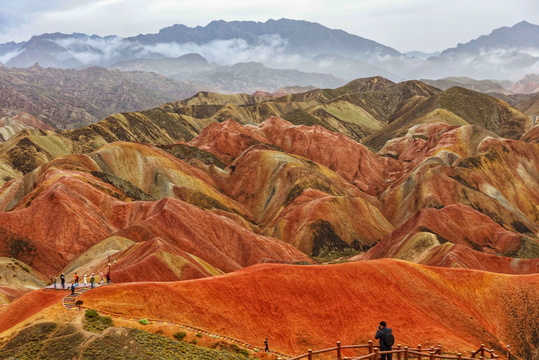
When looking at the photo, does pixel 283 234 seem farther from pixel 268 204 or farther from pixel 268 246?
pixel 268 204

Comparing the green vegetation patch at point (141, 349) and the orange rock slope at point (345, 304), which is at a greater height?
the green vegetation patch at point (141, 349)

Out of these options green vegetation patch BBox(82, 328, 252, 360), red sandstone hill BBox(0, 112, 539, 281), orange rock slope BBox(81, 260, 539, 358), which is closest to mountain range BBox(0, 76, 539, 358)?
orange rock slope BBox(81, 260, 539, 358)

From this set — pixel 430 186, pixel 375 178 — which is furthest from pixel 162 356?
pixel 375 178

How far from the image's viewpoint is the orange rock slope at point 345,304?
44.5 metres

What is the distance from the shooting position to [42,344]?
31.7 metres

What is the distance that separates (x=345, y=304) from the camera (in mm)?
50375

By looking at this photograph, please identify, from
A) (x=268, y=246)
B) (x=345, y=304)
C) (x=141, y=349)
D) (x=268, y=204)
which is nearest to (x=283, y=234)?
(x=268, y=246)

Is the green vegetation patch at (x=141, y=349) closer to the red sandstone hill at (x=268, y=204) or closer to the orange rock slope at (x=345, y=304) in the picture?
the orange rock slope at (x=345, y=304)

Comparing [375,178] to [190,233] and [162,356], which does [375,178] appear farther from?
[162,356]

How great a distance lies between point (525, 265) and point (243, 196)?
7865 centimetres

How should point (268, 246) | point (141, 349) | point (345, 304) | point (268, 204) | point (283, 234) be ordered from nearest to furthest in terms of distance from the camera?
point (141, 349) → point (345, 304) → point (268, 246) → point (283, 234) → point (268, 204)

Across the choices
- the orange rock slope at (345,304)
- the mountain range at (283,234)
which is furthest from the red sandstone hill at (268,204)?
the orange rock slope at (345,304)

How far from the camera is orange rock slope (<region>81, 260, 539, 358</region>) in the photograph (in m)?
44.5

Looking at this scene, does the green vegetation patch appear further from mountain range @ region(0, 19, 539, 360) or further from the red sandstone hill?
the red sandstone hill
